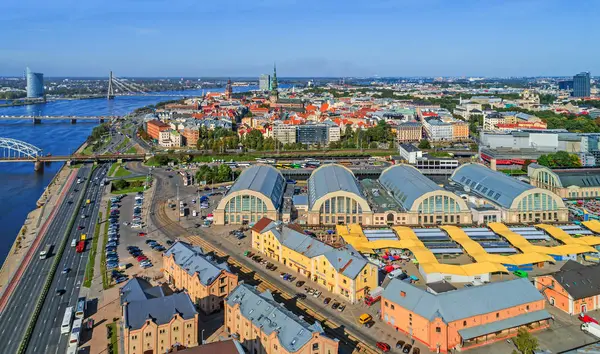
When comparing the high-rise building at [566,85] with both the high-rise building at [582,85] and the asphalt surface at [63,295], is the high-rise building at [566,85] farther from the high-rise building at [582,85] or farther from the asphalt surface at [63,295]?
the asphalt surface at [63,295]

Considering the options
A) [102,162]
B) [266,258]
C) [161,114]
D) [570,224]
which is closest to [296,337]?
[266,258]

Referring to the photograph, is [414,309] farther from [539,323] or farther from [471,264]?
[471,264]

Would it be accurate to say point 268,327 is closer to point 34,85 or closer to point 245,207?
point 245,207

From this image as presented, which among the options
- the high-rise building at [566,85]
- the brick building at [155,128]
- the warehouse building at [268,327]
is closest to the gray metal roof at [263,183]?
the warehouse building at [268,327]

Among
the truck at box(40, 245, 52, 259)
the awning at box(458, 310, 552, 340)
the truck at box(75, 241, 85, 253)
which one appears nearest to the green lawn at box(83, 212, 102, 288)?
the truck at box(75, 241, 85, 253)

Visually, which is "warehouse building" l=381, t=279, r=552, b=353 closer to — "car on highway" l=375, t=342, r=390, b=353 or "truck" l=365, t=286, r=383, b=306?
"car on highway" l=375, t=342, r=390, b=353

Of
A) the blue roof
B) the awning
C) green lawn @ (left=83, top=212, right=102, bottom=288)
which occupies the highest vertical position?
the blue roof
